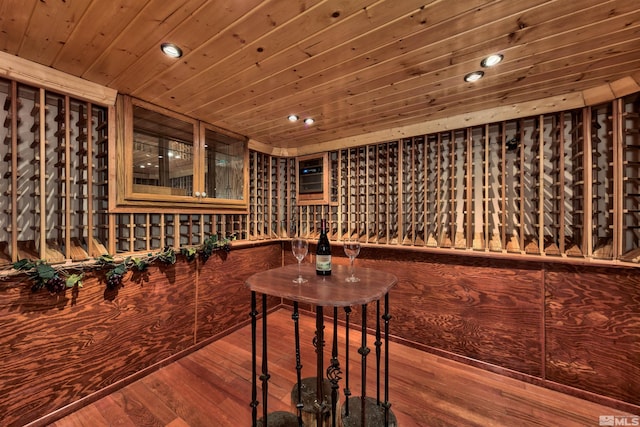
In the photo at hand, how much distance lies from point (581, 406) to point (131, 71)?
352 cm

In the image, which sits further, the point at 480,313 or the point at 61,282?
the point at 480,313

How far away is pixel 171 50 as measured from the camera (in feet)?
4.17

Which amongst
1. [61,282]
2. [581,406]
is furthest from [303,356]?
[581,406]

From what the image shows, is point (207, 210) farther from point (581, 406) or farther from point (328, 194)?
point (581, 406)

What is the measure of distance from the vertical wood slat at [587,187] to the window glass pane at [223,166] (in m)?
2.86

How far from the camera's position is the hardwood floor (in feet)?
4.90

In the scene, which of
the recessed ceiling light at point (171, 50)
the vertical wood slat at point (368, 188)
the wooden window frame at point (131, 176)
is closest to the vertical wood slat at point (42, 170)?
the wooden window frame at point (131, 176)

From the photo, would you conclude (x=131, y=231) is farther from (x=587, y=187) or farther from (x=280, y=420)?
(x=587, y=187)

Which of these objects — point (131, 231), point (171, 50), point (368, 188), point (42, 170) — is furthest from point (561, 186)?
point (42, 170)

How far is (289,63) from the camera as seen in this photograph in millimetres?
1400

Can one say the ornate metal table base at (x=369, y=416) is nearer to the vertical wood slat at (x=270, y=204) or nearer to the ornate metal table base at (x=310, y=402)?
the ornate metal table base at (x=310, y=402)

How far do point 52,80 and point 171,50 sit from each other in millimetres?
833

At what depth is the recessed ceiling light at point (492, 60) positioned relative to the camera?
1321 mm

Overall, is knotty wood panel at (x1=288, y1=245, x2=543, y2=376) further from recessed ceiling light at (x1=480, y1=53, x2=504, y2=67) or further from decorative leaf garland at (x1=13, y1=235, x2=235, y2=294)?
decorative leaf garland at (x1=13, y1=235, x2=235, y2=294)
